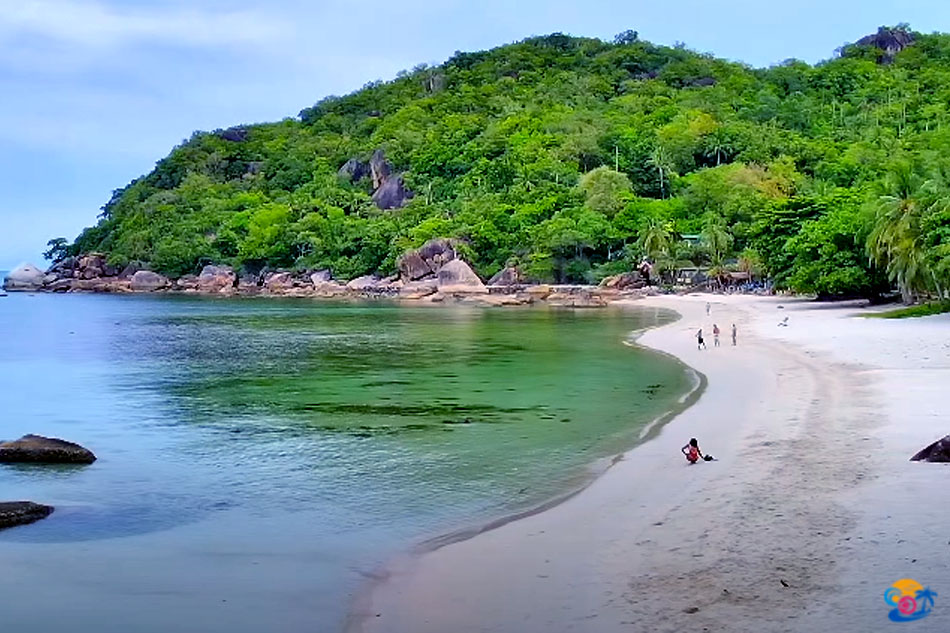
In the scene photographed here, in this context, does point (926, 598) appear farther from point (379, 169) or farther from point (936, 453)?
point (379, 169)

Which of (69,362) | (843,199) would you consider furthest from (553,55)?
(69,362)

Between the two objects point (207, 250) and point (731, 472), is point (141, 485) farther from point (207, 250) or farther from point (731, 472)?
point (207, 250)

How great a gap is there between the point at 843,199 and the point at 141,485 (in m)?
47.0

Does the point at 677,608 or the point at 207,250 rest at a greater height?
the point at 207,250

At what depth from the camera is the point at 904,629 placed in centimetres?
617

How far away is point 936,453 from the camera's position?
10750 millimetres

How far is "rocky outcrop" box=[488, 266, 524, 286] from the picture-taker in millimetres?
79375

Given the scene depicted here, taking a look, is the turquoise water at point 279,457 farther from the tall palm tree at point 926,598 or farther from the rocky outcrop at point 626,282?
the rocky outcrop at point 626,282

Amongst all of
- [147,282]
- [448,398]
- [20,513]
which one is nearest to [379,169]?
[147,282]

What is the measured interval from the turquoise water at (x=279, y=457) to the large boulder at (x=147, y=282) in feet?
216

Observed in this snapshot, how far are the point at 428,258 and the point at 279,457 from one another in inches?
2716

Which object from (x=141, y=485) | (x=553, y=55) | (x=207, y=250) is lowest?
(x=141, y=485)

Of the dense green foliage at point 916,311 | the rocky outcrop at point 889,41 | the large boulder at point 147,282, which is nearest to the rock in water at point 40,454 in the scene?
the dense green foliage at point 916,311

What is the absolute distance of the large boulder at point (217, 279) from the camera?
319 ft
